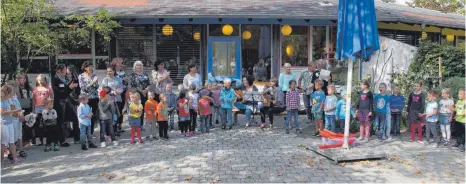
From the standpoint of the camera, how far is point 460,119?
7.47 metres

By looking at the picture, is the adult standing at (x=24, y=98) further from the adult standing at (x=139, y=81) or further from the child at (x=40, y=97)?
the adult standing at (x=139, y=81)

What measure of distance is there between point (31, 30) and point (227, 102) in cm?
456

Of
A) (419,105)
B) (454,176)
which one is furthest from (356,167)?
(419,105)

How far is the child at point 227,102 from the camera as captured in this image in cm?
924

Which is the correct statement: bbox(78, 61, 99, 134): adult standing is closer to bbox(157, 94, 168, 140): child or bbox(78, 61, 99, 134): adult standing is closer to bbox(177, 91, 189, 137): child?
bbox(157, 94, 168, 140): child

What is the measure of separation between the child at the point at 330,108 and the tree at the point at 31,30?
6.13 metres

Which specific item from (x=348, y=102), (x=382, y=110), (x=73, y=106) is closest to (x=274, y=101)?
(x=382, y=110)

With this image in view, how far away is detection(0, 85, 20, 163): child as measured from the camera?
6.40 metres

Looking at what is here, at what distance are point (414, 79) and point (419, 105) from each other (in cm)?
199


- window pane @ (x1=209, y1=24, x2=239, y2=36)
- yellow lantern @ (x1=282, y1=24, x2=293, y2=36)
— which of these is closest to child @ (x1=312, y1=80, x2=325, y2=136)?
yellow lantern @ (x1=282, y1=24, x2=293, y2=36)

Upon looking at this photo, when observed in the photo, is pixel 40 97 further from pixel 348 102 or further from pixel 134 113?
pixel 348 102

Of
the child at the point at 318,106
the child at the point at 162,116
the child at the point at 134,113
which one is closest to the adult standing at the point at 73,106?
the child at the point at 134,113

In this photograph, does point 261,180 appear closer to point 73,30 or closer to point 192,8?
point 73,30

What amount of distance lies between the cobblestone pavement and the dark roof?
526 centimetres
